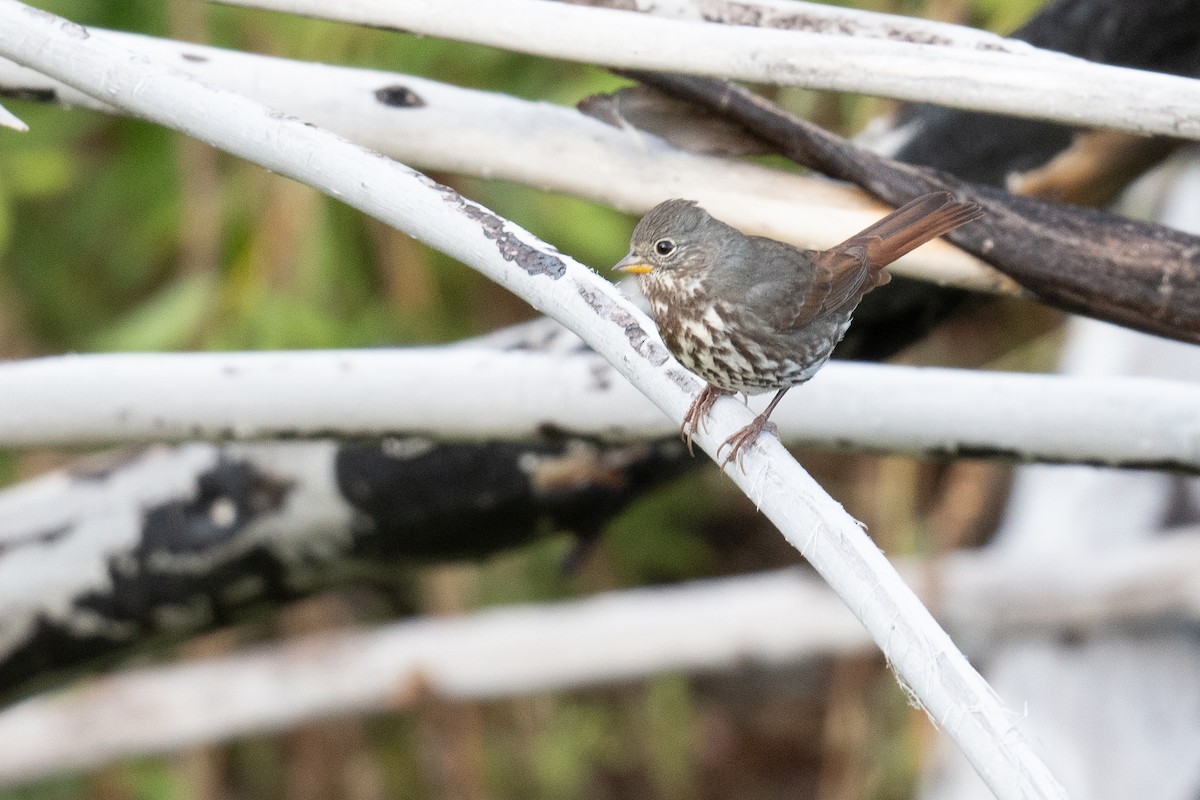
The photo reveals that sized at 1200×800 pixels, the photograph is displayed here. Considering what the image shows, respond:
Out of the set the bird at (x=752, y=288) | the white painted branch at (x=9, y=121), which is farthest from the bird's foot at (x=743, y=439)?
the white painted branch at (x=9, y=121)

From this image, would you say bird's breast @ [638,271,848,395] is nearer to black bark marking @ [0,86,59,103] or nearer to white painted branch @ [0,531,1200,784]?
black bark marking @ [0,86,59,103]

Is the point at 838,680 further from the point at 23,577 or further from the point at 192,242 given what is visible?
the point at 23,577

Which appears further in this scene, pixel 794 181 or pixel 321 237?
pixel 321 237

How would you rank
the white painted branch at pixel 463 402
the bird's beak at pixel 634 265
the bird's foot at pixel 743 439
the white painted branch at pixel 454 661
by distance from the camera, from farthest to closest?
the white painted branch at pixel 454 661 → the bird's beak at pixel 634 265 → the white painted branch at pixel 463 402 → the bird's foot at pixel 743 439

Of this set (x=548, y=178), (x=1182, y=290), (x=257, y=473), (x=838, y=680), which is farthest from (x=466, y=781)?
(x=1182, y=290)

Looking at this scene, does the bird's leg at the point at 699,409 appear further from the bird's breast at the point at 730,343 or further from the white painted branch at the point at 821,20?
the white painted branch at the point at 821,20

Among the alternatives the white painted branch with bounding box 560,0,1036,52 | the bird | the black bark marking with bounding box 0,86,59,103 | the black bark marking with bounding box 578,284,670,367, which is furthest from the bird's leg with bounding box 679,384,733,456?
the black bark marking with bounding box 0,86,59,103

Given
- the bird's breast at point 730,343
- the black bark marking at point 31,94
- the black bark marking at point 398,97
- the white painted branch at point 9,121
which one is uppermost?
the black bark marking at point 398,97
